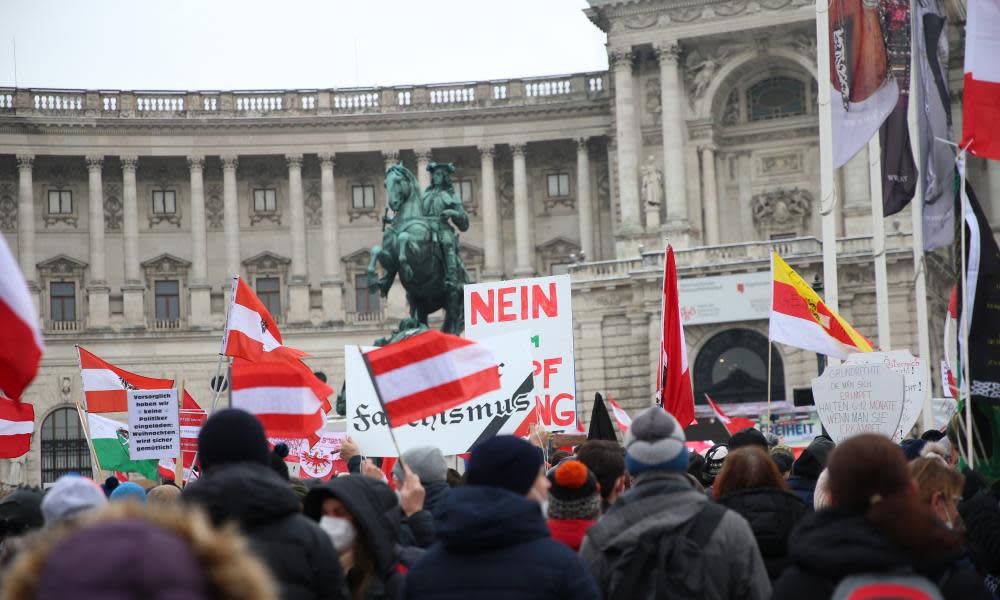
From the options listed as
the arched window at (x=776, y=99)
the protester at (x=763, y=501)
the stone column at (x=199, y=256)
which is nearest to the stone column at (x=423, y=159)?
the stone column at (x=199, y=256)

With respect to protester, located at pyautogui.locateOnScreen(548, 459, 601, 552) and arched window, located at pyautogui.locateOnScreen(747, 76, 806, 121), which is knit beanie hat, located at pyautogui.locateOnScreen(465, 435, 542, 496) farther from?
arched window, located at pyautogui.locateOnScreen(747, 76, 806, 121)

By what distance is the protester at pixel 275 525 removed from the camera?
19.0 feet

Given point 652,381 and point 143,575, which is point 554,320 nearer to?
point 143,575

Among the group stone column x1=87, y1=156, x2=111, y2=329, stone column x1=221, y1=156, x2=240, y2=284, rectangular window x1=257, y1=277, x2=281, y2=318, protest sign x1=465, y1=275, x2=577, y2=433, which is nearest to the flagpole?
protest sign x1=465, y1=275, x2=577, y2=433

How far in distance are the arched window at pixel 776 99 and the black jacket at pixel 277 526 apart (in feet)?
175

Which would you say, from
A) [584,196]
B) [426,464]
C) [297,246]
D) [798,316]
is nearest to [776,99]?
[584,196]

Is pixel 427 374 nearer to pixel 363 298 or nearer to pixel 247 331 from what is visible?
pixel 247 331

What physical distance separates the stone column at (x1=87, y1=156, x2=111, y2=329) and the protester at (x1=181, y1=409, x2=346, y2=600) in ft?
183

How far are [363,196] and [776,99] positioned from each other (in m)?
17.8

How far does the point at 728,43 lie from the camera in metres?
56.6

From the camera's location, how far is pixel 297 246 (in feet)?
202

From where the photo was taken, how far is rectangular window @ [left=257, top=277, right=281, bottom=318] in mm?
62000

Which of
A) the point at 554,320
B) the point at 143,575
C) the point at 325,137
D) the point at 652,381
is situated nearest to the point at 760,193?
the point at 652,381

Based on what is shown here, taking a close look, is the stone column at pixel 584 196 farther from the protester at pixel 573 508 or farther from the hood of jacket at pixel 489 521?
the hood of jacket at pixel 489 521
